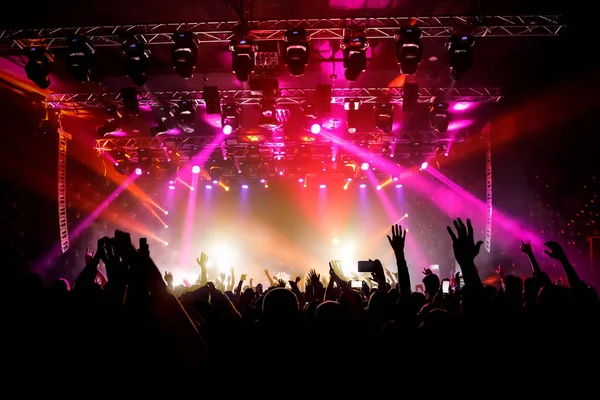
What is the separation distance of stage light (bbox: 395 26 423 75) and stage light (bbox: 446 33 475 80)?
0.55m

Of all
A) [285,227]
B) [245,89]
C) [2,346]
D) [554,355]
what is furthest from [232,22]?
[285,227]

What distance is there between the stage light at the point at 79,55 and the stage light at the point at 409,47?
524 centimetres

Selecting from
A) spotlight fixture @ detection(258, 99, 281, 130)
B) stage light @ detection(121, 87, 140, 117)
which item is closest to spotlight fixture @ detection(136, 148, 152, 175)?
stage light @ detection(121, 87, 140, 117)

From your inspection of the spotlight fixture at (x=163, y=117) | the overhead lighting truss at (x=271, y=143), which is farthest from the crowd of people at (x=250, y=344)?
the overhead lighting truss at (x=271, y=143)

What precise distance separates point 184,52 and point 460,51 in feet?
14.9

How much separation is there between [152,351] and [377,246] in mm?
18770

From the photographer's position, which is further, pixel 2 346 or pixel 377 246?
pixel 377 246

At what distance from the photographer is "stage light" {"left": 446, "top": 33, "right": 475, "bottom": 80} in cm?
683

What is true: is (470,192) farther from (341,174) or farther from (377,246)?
(377,246)

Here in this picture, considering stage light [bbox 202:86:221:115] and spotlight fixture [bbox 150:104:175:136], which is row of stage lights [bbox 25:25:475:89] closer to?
stage light [bbox 202:86:221:115]

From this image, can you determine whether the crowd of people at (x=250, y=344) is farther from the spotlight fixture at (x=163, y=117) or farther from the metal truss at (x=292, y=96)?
the spotlight fixture at (x=163, y=117)

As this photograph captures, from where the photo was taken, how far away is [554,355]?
2.29m

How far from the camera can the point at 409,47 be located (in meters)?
6.88

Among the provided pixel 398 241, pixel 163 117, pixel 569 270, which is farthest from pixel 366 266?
pixel 163 117
